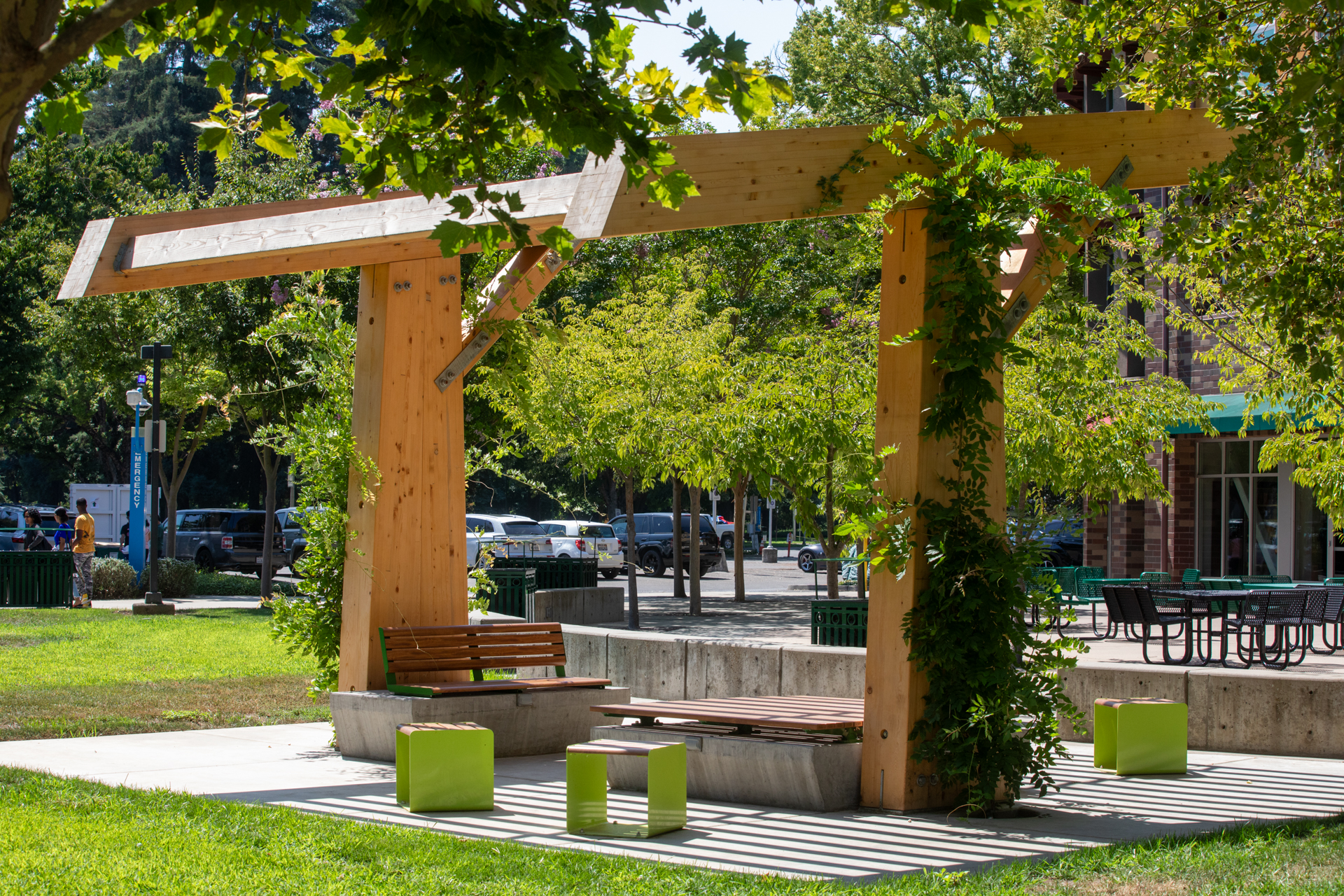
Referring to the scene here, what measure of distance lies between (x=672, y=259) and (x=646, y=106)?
21.5 metres

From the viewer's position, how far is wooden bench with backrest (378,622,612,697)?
8.88 meters

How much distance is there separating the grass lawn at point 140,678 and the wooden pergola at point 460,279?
2.23 metres

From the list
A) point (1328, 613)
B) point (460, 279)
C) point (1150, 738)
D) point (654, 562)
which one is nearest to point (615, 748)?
point (1150, 738)

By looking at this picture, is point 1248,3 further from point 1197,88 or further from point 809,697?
point 809,697

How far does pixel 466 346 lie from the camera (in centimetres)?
958

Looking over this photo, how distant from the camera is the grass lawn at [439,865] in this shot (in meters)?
5.12

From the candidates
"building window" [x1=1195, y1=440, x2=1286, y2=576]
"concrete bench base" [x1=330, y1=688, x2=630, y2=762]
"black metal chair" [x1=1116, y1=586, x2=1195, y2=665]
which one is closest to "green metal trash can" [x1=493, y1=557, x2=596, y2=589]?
"black metal chair" [x1=1116, y1=586, x2=1195, y2=665]

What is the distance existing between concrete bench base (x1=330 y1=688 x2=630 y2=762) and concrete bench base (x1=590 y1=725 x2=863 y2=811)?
4.19 feet

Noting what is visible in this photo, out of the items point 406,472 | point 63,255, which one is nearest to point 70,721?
point 406,472

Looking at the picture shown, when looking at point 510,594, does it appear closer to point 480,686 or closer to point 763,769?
point 480,686

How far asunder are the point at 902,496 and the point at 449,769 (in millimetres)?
2952

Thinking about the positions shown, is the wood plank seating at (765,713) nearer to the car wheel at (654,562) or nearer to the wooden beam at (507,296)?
the wooden beam at (507,296)

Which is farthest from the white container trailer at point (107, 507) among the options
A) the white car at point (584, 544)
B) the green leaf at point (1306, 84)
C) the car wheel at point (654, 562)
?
the green leaf at point (1306, 84)

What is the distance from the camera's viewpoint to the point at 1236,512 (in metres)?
25.4
